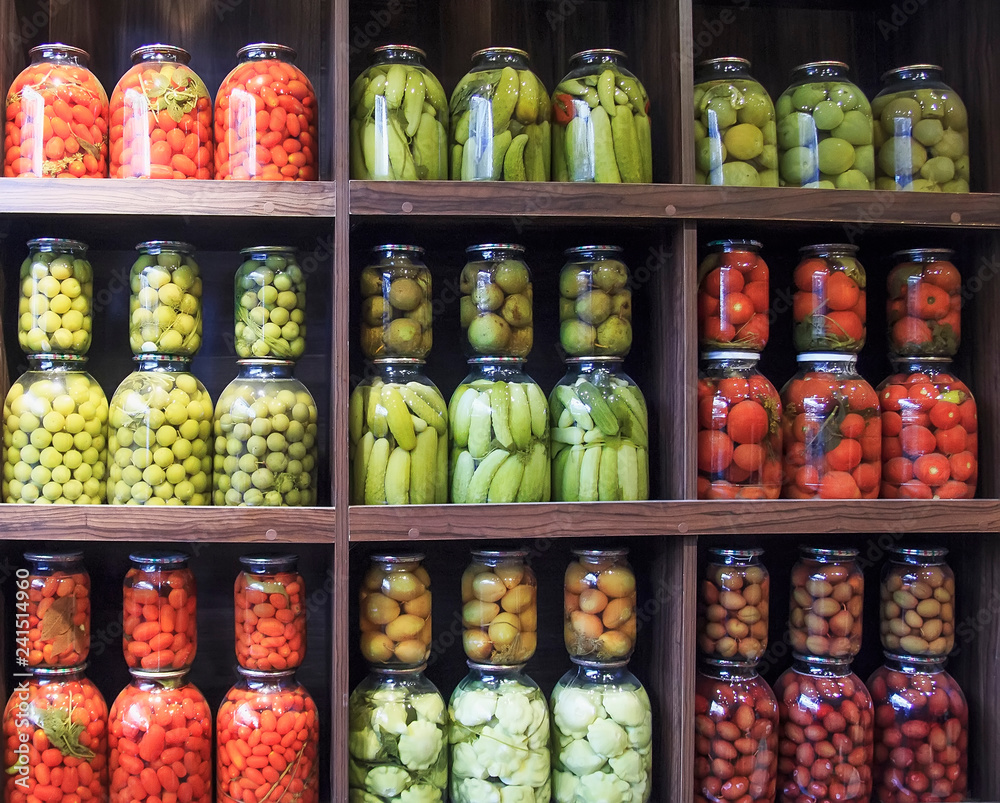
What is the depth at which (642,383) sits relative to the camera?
1.38 meters

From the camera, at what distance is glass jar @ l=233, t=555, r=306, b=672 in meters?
1.14

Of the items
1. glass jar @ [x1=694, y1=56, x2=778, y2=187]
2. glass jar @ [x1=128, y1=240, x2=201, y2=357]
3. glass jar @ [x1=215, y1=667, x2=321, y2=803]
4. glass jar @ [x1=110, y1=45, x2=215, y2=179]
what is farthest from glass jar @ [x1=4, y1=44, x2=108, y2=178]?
glass jar @ [x1=694, y1=56, x2=778, y2=187]

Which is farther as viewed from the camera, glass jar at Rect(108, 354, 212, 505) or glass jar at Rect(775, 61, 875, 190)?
glass jar at Rect(775, 61, 875, 190)

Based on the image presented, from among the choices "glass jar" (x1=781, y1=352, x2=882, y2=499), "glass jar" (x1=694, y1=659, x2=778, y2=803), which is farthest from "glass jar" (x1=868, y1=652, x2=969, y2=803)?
"glass jar" (x1=781, y1=352, x2=882, y2=499)

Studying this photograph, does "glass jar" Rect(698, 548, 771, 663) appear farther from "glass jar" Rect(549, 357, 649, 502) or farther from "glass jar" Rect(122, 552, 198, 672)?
"glass jar" Rect(122, 552, 198, 672)

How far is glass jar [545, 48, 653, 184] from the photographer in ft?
3.92

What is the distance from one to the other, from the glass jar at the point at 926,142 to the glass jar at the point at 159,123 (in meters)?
0.98

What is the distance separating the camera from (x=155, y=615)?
1.15 meters

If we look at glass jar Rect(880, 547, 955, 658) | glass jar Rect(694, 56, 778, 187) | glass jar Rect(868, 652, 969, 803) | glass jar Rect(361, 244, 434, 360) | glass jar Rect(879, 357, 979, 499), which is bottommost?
glass jar Rect(868, 652, 969, 803)

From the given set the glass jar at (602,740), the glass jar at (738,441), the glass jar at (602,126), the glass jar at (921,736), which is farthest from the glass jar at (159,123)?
the glass jar at (921,736)

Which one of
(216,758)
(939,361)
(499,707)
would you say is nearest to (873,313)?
(939,361)

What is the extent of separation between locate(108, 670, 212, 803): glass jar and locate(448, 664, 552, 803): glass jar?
33 cm

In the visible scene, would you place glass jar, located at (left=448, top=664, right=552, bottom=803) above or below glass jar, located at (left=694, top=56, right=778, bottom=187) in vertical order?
below

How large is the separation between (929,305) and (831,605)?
0.45 meters
